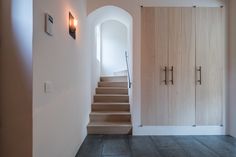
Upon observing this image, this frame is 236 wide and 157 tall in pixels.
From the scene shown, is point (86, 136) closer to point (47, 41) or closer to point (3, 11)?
point (47, 41)

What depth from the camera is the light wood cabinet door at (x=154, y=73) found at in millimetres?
4344

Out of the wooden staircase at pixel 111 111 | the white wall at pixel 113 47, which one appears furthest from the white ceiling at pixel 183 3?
the white wall at pixel 113 47

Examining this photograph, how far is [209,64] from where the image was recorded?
14.4 ft

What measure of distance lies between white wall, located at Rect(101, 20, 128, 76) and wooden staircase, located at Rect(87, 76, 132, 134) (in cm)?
167

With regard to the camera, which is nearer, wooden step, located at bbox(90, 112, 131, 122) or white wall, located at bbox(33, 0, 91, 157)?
white wall, located at bbox(33, 0, 91, 157)

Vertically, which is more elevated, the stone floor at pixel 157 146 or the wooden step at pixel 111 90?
the wooden step at pixel 111 90

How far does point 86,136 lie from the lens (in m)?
4.24

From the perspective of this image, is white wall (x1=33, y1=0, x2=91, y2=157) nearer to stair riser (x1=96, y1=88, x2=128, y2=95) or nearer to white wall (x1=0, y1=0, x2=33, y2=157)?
white wall (x1=0, y1=0, x2=33, y2=157)

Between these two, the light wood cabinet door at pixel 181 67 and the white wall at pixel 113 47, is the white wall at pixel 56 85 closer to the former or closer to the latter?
the light wood cabinet door at pixel 181 67

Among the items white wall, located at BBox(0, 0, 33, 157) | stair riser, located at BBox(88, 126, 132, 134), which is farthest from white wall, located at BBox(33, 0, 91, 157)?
stair riser, located at BBox(88, 126, 132, 134)

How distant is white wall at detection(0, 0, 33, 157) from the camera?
5.24ft

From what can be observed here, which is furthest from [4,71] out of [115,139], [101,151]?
[115,139]

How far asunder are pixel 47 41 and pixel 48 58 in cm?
16

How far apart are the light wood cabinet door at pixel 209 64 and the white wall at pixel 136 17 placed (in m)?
0.26
